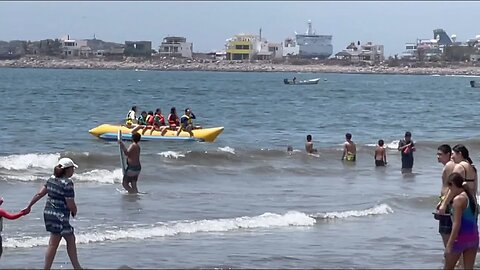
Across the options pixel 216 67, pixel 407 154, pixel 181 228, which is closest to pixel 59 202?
pixel 181 228

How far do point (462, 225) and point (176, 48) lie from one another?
608ft

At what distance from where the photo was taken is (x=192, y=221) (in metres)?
15.9

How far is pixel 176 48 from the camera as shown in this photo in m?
194

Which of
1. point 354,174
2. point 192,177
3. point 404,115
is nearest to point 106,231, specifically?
point 192,177

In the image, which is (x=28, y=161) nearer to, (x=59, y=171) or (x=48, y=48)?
(x=59, y=171)

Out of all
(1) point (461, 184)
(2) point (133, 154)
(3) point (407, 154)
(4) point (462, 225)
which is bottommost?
(3) point (407, 154)

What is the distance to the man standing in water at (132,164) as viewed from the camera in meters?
18.1

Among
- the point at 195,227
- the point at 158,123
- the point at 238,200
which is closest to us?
the point at 195,227

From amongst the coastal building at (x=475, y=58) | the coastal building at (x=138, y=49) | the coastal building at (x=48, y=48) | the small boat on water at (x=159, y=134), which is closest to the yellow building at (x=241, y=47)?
the coastal building at (x=138, y=49)

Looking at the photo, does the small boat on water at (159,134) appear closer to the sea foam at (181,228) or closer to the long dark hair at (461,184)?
the sea foam at (181,228)

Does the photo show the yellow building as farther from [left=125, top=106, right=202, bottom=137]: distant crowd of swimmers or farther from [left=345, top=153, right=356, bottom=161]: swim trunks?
[left=345, top=153, right=356, bottom=161]: swim trunks

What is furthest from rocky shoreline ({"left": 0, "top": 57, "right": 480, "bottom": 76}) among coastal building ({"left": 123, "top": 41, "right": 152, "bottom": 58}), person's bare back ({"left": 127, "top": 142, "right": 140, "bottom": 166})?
person's bare back ({"left": 127, "top": 142, "right": 140, "bottom": 166})

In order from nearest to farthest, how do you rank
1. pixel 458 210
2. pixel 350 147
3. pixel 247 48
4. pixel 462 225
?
pixel 458 210 → pixel 462 225 → pixel 350 147 → pixel 247 48

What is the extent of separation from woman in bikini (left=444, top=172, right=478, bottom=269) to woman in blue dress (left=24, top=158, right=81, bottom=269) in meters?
3.93
